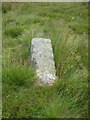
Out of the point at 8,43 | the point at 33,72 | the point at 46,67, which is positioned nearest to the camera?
the point at 33,72

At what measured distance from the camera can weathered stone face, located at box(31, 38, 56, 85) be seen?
5895 mm

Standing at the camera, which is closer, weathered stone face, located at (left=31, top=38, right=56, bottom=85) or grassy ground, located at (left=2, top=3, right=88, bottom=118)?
grassy ground, located at (left=2, top=3, right=88, bottom=118)

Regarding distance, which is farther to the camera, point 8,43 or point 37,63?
point 8,43

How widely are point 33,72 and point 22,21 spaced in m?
7.43

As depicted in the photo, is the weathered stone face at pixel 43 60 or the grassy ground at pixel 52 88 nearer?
the grassy ground at pixel 52 88

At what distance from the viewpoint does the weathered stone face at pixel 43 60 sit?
589 cm

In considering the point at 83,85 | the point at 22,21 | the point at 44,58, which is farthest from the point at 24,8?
the point at 83,85

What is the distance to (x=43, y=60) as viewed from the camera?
21.1 ft

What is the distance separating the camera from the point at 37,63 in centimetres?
629

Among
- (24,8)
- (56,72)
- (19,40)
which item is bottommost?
(24,8)

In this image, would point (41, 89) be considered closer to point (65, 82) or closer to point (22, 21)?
point (65, 82)

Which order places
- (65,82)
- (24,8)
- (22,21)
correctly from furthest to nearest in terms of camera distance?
(24,8) → (22,21) → (65,82)

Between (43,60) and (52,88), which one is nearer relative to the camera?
(52,88)

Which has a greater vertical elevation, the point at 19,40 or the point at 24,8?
the point at 19,40
